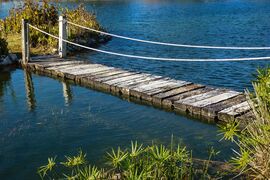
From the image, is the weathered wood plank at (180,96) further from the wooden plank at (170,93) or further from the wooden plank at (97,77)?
the wooden plank at (97,77)

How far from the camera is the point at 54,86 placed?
41.3 ft

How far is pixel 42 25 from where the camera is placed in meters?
20.3

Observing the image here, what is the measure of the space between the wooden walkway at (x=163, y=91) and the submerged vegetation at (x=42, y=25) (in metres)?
4.61

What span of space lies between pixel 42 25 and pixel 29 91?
8.75 meters

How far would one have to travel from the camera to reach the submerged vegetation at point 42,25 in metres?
18.9

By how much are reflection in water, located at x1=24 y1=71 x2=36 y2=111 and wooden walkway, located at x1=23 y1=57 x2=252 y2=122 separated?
579 millimetres

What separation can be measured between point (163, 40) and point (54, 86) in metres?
11.9

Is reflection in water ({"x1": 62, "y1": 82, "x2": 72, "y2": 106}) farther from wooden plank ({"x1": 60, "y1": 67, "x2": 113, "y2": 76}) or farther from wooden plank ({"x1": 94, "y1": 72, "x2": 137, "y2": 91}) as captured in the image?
wooden plank ({"x1": 94, "y1": 72, "x2": 137, "y2": 91})

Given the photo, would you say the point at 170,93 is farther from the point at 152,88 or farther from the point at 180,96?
the point at 152,88

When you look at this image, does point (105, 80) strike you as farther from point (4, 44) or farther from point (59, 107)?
point (4, 44)

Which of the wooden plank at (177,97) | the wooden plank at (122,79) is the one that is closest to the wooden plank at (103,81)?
the wooden plank at (122,79)

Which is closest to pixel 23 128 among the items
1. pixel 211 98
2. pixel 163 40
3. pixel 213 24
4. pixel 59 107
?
pixel 59 107

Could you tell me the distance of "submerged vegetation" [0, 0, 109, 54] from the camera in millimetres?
18906

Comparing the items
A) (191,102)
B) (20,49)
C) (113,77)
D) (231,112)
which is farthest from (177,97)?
(20,49)
